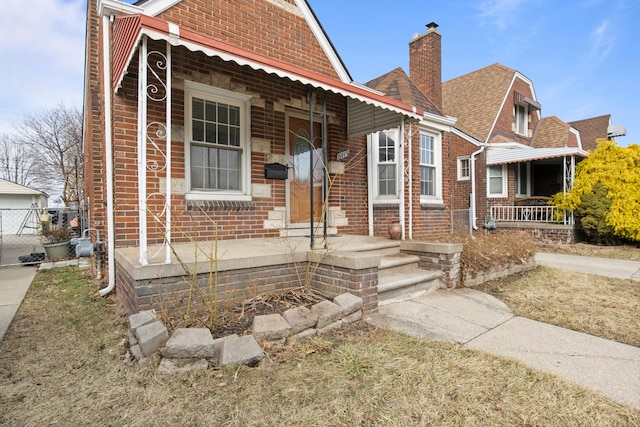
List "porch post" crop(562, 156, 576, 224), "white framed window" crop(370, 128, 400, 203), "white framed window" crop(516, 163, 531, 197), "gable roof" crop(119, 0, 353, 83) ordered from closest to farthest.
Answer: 1. "gable roof" crop(119, 0, 353, 83)
2. "white framed window" crop(370, 128, 400, 203)
3. "porch post" crop(562, 156, 576, 224)
4. "white framed window" crop(516, 163, 531, 197)

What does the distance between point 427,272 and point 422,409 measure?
3097 millimetres

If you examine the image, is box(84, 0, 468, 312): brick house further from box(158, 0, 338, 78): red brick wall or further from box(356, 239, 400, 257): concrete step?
box(356, 239, 400, 257): concrete step

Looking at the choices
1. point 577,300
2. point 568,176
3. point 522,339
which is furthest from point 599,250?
point 522,339

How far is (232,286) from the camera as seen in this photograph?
3557mm

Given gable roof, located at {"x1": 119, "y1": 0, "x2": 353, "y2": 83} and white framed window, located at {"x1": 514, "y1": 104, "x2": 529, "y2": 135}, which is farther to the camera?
white framed window, located at {"x1": 514, "y1": 104, "x2": 529, "y2": 135}

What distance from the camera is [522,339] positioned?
312cm

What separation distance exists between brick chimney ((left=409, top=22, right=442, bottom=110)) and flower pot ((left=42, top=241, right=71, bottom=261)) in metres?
10.8

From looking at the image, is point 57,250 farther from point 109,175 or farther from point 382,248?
point 382,248

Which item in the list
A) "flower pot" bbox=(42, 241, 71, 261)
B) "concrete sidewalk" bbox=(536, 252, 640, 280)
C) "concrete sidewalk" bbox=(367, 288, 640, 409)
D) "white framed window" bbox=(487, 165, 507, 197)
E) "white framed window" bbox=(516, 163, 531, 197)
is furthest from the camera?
"white framed window" bbox=(516, 163, 531, 197)

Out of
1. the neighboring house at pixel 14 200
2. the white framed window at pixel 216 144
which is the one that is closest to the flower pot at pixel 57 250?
the white framed window at pixel 216 144

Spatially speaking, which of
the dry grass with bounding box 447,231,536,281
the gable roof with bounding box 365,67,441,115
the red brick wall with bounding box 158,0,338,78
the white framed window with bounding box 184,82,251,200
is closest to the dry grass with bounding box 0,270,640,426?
the dry grass with bounding box 447,231,536,281

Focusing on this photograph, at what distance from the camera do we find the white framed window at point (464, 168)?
14688 millimetres

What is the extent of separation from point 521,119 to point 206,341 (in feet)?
63.8

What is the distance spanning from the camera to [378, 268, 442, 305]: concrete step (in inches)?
164
